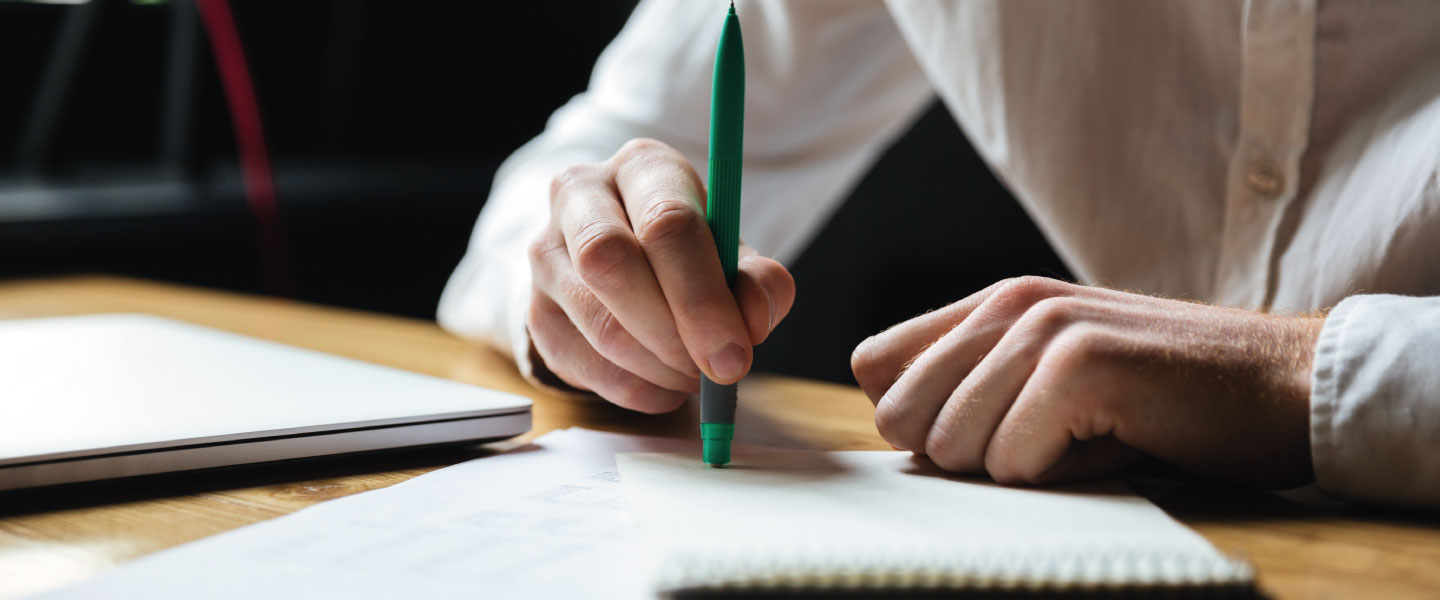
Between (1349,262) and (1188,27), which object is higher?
(1188,27)

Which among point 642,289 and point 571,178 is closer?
point 642,289

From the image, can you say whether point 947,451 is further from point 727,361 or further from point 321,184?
point 321,184

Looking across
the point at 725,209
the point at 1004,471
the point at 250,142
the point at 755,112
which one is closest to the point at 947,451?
the point at 1004,471

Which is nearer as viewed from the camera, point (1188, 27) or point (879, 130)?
point (1188, 27)

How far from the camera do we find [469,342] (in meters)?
0.88

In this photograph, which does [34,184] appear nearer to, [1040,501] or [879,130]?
[879,130]

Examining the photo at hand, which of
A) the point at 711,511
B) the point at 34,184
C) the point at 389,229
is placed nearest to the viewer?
the point at 711,511

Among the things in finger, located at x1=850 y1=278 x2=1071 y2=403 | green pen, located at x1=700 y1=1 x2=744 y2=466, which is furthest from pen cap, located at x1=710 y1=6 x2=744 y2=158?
finger, located at x1=850 y1=278 x2=1071 y2=403

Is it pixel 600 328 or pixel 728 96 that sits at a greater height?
pixel 728 96

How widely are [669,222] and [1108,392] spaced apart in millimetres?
185

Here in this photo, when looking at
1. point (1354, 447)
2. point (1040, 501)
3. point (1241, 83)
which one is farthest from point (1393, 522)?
point (1241, 83)

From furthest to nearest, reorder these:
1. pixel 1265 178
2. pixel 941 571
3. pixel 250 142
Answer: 1. pixel 250 142
2. pixel 1265 178
3. pixel 941 571

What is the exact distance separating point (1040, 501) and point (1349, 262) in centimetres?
34

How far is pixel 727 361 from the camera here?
0.44m
